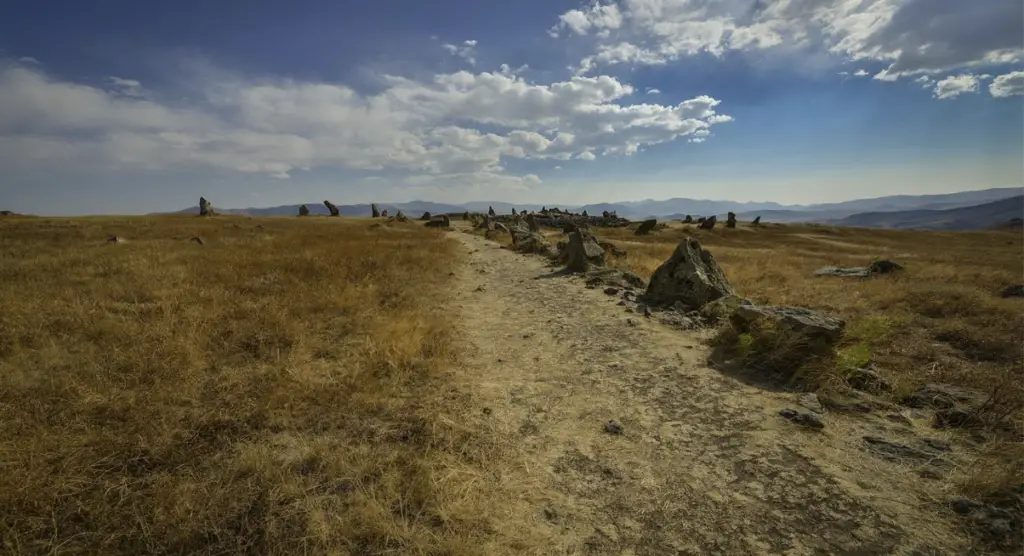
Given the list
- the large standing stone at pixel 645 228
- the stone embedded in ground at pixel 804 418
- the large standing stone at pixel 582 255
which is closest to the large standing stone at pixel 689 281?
the large standing stone at pixel 582 255

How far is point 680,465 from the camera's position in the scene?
5.08 metres

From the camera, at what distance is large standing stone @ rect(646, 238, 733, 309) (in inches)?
479

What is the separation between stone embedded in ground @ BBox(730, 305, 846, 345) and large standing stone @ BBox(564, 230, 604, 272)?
9497 millimetres

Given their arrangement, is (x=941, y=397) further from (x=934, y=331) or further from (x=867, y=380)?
(x=934, y=331)

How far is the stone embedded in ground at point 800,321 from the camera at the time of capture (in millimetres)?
7801

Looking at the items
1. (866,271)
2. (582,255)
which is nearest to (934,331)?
(582,255)

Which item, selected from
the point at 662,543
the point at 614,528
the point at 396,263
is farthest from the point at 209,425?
the point at 396,263

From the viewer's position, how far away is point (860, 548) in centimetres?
379

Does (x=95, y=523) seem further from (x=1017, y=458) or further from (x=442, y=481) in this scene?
(x=1017, y=458)

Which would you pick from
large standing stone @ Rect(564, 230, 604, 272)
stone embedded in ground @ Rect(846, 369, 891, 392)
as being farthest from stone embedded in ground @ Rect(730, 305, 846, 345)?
large standing stone @ Rect(564, 230, 604, 272)

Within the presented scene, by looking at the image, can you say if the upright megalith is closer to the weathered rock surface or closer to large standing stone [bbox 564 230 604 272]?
large standing stone [bbox 564 230 604 272]

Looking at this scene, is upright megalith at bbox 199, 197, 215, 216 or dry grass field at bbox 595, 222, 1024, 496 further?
upright megalith at bbox 199, 197, 215, 216

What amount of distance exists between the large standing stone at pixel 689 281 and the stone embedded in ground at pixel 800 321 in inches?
108

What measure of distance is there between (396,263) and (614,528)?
637 inches
